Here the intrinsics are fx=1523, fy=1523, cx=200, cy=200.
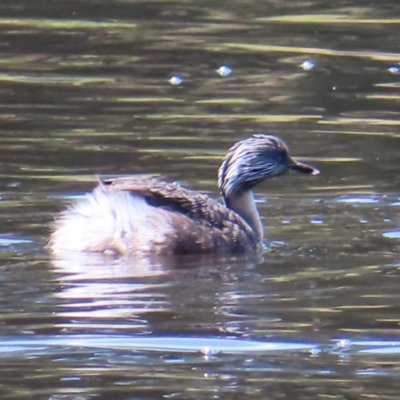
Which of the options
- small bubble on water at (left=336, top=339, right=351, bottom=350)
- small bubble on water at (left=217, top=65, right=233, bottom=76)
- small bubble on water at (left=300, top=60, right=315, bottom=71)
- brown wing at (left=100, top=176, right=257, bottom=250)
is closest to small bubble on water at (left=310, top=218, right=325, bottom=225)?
brown wing at (left=100, top=176, right=257, bottom=250)

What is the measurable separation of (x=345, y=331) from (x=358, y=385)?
99 cm

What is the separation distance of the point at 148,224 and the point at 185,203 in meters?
0.40

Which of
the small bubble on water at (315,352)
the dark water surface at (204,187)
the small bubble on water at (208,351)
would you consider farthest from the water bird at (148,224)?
the small bubble on water at (315,352)

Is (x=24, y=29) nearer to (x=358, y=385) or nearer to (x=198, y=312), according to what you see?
(x=198, y=312)

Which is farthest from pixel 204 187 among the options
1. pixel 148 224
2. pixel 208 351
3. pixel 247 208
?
pixel 208 351

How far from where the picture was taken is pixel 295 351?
7645 mm

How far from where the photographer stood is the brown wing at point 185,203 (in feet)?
33.2

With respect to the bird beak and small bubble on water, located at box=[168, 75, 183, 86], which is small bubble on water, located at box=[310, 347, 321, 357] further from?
small bubble on water, located at box=[168, 75, 183, 86]

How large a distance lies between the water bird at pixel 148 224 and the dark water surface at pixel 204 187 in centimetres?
16

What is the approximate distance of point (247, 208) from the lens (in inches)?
432

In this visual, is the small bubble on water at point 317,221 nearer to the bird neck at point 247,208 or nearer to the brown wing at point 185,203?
the bird neck at point 247,208

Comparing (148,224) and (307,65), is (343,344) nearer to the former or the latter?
(148,224)

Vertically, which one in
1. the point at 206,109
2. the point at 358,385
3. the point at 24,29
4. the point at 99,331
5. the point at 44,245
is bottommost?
the point at 358,385

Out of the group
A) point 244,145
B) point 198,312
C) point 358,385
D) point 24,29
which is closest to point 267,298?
point 198,312
